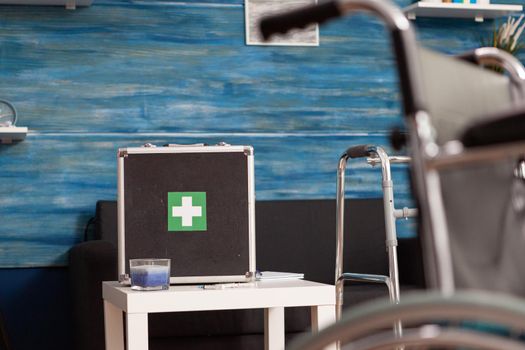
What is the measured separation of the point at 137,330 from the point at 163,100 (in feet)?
6.83

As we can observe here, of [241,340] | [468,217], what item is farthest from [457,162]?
[241,340]

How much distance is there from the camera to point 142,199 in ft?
9.62

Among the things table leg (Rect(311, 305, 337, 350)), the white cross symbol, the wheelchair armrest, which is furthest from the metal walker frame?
the wheelchair armrest

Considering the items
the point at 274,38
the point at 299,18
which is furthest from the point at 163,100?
the point at 299,18

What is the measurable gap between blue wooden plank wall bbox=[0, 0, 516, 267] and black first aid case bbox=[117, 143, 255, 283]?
1.43 metres

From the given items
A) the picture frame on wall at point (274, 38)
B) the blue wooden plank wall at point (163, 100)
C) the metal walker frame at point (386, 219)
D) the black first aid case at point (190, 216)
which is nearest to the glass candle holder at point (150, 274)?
the black first aid case at point (190, 216)

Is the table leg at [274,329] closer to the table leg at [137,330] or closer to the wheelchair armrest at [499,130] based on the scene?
the table leg at [137,330]

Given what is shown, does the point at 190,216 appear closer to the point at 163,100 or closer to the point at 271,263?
the point at 271,263

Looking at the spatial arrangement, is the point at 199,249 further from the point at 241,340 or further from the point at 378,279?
the point at 241,340

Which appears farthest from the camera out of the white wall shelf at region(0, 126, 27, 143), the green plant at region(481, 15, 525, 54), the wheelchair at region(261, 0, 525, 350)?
the green plant at region(481, 15, 525, 54)

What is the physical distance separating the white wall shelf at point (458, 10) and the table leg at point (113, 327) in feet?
7.61

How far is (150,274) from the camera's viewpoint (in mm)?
2604

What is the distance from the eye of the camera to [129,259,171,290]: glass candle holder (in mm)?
2602

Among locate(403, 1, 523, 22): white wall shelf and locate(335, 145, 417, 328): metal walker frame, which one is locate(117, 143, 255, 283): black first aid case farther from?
locate(403, 1, 523, 22): white wall shelf
